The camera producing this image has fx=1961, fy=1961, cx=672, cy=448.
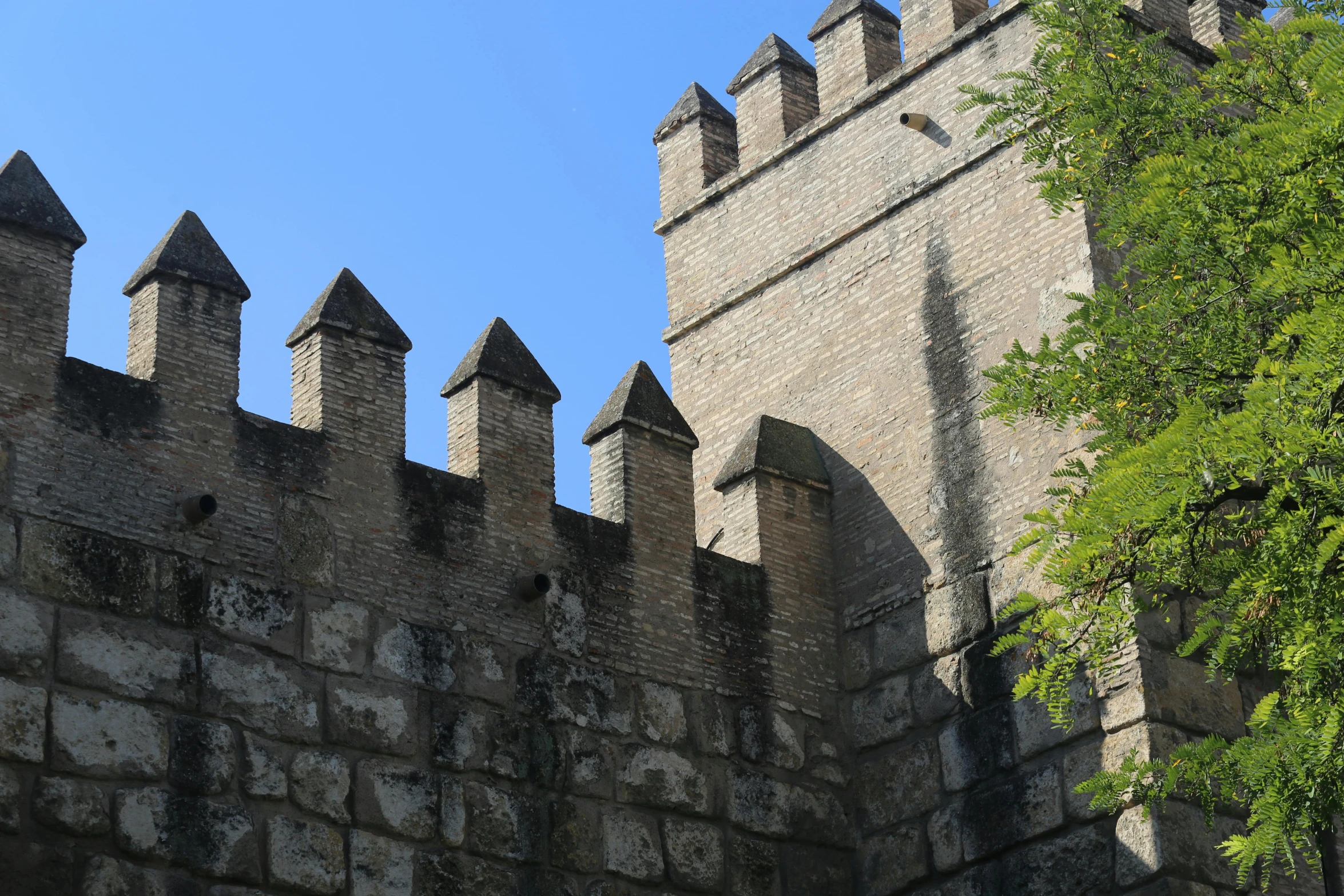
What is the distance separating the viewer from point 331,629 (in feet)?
28.7

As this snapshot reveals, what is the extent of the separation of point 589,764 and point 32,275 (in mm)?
3373

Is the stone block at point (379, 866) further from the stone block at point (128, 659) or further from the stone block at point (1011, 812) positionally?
the stone block at point (1011, 812)

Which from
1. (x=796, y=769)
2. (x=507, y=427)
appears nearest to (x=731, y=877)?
(x=796, y=769)

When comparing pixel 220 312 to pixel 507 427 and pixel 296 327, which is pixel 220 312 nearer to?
pixel 296 327

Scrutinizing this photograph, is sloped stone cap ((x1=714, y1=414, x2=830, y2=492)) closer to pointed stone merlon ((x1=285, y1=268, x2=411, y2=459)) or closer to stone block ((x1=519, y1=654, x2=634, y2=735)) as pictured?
stone block ((x1=519, y1=654, x2=634, y2=735))

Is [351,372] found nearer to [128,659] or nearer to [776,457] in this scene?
[128,659]

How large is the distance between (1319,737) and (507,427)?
15.1 feet

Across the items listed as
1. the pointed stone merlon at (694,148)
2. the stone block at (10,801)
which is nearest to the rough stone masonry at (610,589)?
the stone block at (10,801)

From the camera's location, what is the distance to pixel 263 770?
8.23 meters

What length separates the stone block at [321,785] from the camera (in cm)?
831

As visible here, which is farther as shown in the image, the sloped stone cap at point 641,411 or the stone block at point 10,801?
the sloped stone cap at point 641,411

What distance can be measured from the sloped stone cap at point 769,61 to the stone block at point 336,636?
5.21 metres

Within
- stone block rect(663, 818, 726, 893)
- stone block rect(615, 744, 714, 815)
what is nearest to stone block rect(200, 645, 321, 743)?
stone block rect(615, 744, 714, 815)

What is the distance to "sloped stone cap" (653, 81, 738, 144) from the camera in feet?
42.1
